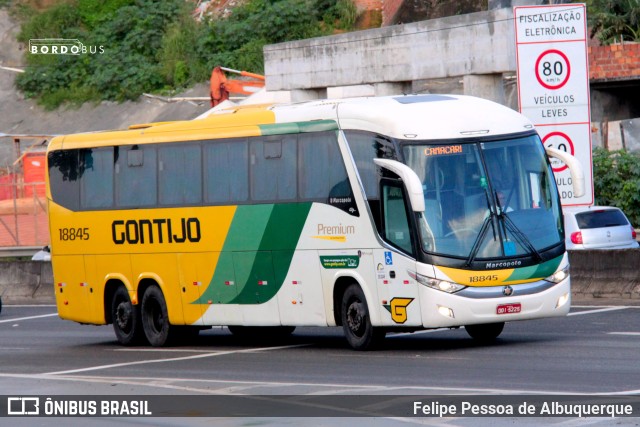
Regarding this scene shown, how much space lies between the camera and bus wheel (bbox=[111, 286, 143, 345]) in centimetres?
2209

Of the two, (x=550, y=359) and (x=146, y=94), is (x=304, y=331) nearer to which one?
(x=550, y=359)

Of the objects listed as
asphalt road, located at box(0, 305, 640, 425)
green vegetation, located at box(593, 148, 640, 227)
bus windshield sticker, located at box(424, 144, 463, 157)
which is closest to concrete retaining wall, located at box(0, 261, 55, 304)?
asphalt road, located at box(0, 305, 640, 425)

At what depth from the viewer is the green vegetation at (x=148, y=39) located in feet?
179

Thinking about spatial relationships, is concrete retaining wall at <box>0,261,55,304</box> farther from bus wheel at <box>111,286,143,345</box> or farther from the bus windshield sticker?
the bus windshield sticker

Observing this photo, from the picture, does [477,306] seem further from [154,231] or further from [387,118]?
[154,231]

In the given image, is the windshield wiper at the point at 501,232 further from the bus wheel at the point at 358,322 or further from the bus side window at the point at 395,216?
the bus wheel at the point at 358,322

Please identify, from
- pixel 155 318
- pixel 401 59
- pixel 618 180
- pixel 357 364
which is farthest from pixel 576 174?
pixel 618 180

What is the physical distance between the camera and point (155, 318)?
72.2 feet

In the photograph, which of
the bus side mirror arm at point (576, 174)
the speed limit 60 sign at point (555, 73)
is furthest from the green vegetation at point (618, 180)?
the bus side mirror arm at point (576, 174)

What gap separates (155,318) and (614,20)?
2619cm

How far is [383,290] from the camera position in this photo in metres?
17.8

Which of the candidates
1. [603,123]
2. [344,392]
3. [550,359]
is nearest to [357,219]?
[550,359]

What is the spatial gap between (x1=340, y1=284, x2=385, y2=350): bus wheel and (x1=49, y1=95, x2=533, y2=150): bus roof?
2.19 m

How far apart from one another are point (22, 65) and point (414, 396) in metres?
51.0
